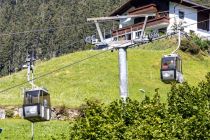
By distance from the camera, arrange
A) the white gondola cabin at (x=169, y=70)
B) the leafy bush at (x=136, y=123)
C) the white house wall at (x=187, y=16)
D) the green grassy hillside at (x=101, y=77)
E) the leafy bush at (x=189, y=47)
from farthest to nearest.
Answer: the white house wall at (x=187, y=16) → the leafy bush at (x=189, y=47) → the green grassy hillside at (x=101, y=77) → the white gondola cabin at (x=169, y=70) → the leafy bush at (x=136, y=123)

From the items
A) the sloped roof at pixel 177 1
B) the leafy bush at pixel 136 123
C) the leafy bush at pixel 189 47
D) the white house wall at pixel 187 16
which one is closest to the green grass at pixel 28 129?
the leafy bush at pixel 136 123

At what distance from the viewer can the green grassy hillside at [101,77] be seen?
54094 mm

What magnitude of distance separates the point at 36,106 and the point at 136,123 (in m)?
6.14

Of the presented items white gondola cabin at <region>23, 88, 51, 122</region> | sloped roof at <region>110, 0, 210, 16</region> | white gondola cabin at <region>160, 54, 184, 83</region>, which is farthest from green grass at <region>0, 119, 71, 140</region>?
sloped roof at <region>110, 0, 210, 16</region>

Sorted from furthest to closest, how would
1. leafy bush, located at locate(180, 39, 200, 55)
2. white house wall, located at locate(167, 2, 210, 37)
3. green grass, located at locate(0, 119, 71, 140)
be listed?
white house wall, located at locate(167, 2, 210, 37), leafy bush, located at locate(180, 39, 200, 55), green grass, located at locate(0, 119, 71, 140)

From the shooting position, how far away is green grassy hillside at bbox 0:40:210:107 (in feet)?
177

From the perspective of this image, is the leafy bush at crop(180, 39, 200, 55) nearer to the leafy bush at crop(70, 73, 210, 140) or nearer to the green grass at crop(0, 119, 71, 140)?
the green grass at crop(0, 119, 71, 140)

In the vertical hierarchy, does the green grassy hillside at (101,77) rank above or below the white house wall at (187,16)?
below

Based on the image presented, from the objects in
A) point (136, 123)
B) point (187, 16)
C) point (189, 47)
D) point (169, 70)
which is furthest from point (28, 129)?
point (187, 16)

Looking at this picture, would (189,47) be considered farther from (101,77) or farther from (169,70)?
(169,70)

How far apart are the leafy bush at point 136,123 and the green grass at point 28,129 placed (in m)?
12.9

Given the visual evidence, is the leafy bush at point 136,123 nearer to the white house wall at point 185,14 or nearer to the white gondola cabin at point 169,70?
the white gondola cabin at point 169,70

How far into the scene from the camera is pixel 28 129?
4203cm

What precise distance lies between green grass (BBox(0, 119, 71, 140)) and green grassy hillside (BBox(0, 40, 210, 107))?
5.56 meters
